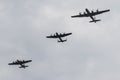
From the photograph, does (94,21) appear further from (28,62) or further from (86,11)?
(28,62)

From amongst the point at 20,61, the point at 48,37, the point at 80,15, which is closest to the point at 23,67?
the point at 20,61

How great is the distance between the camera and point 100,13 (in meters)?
161

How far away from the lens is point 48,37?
569ft

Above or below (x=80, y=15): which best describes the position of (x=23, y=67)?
below

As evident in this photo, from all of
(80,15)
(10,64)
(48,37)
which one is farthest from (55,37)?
(10,64)

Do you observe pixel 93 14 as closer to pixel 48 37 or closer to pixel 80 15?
pixel 80 15

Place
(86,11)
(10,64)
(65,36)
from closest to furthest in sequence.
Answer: (86,11), (65,36), (10,64)

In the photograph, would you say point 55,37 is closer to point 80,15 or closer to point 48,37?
point 48,37

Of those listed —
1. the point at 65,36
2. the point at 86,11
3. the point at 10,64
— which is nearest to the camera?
the point at 86,11

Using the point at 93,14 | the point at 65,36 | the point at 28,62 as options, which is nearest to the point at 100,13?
the point at 93,14

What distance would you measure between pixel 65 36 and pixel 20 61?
24057 millimetres

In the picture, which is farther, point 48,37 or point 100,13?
point 48,37

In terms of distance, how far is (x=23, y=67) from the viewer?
178 metres

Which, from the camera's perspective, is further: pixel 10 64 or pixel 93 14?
pixel 10 64
